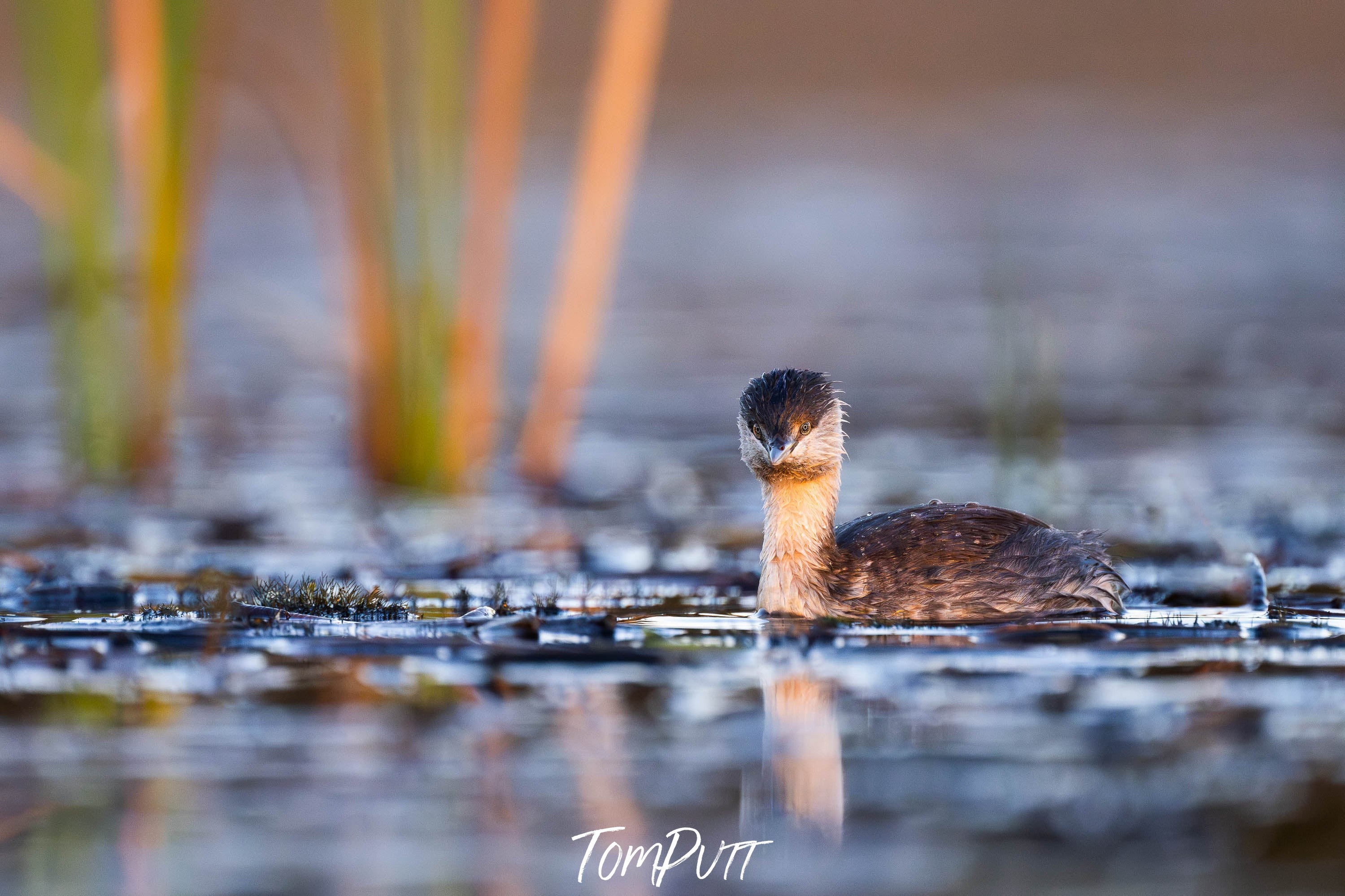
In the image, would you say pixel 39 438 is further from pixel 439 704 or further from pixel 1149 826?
pixel 1149 826

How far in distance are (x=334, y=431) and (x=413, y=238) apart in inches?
104

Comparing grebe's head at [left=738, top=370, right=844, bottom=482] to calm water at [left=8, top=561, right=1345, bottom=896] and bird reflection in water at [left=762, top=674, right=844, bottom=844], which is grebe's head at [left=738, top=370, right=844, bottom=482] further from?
bird reflection in water at [left=762, top=674, right=844, bottom=844]

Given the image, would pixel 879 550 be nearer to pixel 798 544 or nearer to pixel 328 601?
pixel 798 544

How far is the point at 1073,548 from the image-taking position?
244 inches

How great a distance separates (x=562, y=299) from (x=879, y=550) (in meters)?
2.19

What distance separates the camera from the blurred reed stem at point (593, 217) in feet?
24.9

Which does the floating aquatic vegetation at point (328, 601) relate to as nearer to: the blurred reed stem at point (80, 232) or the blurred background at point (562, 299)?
the blurred background at point (562, 299)

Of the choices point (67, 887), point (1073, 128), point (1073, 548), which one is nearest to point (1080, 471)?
point (1073, 548)

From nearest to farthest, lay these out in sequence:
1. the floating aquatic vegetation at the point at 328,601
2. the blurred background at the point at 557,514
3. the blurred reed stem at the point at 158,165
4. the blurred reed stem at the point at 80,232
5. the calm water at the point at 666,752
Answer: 1. the calm water at the point at 666,752
2. the blurred background at the point at 557,514
3. the floating aquatic vegetation at the point at 328,601
4. the blurred reed stem at the point at 80,232
5. the blurred reed stem at the point at 158,165

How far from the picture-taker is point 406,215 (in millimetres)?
7027

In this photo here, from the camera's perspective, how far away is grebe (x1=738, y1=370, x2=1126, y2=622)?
6023 mm

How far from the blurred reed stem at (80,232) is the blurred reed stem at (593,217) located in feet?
5.78

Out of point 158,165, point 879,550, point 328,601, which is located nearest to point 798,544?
point 879,550

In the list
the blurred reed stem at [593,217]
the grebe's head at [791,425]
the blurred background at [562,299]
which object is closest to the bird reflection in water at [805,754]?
the grebe's head at [791,425]
